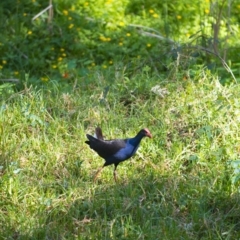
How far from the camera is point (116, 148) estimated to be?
19.3 ft

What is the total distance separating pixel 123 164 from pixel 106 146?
47 centimetres

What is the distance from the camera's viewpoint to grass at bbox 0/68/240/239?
5453 mm

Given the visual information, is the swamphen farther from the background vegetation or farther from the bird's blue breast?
the background vegetation

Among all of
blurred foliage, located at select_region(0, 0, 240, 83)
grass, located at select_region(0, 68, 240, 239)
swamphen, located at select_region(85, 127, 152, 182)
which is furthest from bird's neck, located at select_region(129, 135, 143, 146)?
blurred foliage, located at select_region(0, 0, 240, 83)

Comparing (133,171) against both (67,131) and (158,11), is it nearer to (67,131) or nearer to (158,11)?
(67,131)

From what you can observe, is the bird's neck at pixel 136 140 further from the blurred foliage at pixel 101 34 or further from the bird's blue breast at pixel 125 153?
the blurred foliage at pixel 101 34

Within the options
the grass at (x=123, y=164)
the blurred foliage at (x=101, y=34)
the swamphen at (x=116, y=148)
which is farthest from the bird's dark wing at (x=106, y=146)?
the blurred foliage at (x=101, y=34)

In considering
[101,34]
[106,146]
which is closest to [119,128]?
[106,146]

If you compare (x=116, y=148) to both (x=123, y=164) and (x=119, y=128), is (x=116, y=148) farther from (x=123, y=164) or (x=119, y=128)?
(x=119, y=128)

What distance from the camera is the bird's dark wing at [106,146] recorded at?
5.87 meters

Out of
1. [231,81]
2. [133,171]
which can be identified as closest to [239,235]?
[133,171]

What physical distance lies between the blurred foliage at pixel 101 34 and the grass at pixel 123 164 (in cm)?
100

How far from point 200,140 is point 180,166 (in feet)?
1.26

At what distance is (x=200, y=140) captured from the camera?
6.41 m
